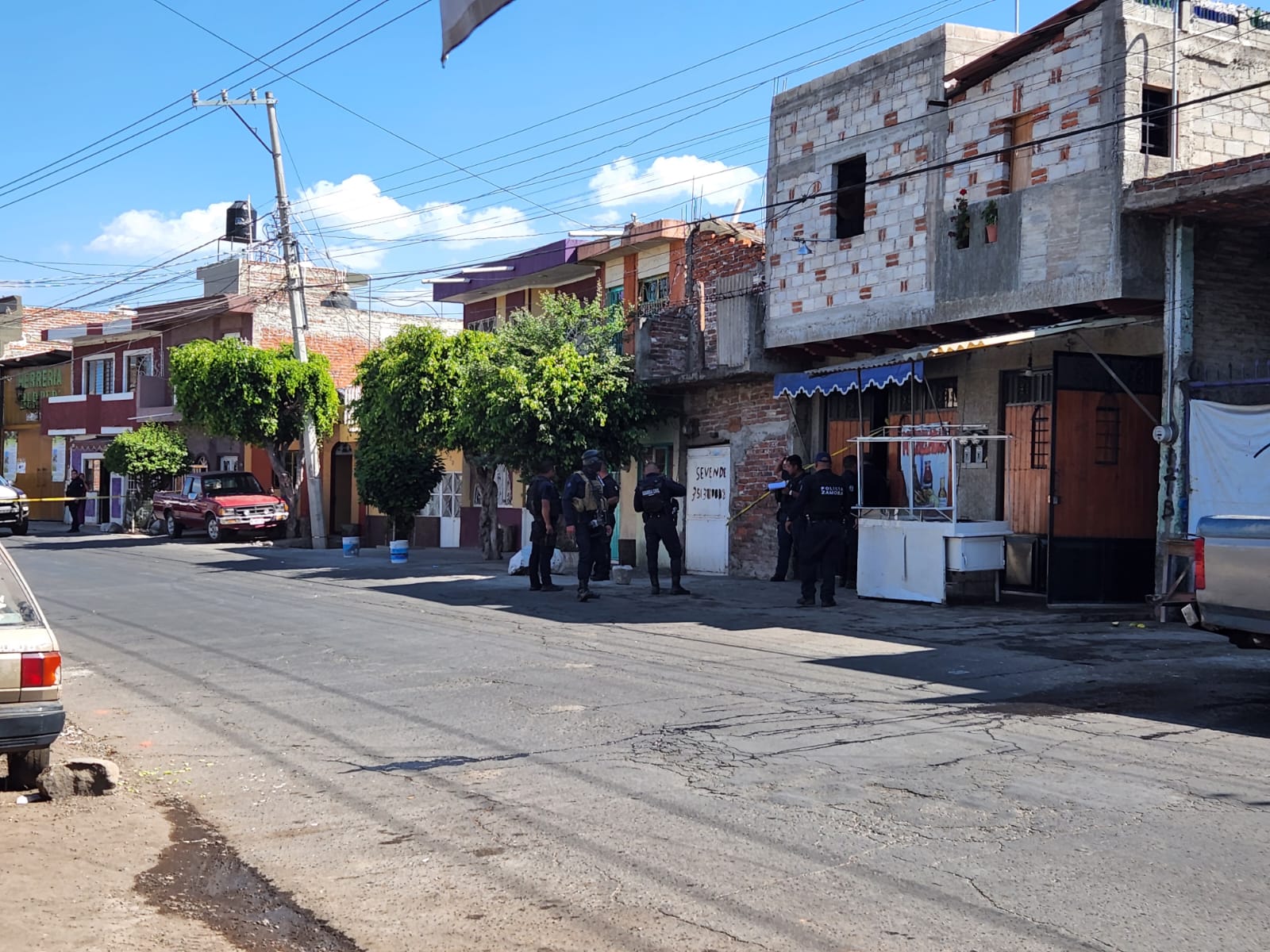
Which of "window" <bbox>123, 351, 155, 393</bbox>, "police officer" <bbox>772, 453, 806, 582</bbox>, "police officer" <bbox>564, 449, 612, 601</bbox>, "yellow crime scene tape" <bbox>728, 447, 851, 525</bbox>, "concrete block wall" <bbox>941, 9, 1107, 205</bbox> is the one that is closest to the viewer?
"concrete block wall" <bbox>941, 9, 1107, 205</bbox>

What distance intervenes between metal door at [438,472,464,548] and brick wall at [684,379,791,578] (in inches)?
464

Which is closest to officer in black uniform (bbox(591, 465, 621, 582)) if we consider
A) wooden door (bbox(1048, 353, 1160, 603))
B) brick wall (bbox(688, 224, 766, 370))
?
brick wall (bbox(688, 224, 766, 370))

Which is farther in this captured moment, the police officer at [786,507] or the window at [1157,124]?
the police officer at [786,507]

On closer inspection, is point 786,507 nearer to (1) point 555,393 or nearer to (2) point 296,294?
(1) point 555,393

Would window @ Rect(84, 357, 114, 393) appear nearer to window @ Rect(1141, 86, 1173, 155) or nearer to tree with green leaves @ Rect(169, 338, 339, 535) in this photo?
tree with green leaves @ Rect(169, 338, 339, 535)

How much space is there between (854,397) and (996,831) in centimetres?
1459

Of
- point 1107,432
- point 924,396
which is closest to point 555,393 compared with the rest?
point 924,396

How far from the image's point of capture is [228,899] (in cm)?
531

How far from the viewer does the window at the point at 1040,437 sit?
16.6 meters

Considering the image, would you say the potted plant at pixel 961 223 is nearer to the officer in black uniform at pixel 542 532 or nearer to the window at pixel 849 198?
the window at pixel 849 198

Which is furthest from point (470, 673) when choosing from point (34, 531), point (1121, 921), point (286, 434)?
point (34, 531)

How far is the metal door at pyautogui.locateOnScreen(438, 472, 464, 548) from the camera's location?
32969 millimetres

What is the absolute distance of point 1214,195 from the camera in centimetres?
1324

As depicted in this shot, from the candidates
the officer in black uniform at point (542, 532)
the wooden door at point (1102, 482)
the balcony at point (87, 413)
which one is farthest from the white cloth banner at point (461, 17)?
the balcony at point (87, 413)
